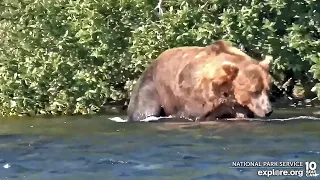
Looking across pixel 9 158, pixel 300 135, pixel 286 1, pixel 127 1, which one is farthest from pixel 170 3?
pixel 9 158

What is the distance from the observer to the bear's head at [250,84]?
32.6 feet

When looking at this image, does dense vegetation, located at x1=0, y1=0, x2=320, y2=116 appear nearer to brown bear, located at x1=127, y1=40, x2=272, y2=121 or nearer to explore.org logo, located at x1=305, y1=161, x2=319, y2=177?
brown bear, located at x1=127, y1=40, x2=272, y2=121

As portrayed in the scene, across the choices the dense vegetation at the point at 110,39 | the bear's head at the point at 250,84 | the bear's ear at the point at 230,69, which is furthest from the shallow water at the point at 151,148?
the dense vegetation at the point at 110,39

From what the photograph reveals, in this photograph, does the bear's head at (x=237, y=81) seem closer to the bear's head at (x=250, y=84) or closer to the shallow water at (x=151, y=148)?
the bear's head at (x=250, y=84)

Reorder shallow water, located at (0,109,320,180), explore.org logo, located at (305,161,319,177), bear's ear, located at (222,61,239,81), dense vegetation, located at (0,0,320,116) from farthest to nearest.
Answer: dense vegetation, located at (0,0,320,116)
bear's ear, located at (222,61,239,81)
shallow water, located at (0,109,320,180)
explore.org logo, located at (305,161,319,177)

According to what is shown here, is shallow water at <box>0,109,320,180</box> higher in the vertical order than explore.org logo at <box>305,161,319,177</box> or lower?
lower

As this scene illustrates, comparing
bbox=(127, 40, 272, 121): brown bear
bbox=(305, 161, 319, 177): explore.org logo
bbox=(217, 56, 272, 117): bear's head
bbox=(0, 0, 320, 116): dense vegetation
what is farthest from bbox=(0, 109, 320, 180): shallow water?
bbox=(0, 0, 320, 116): dense vegetation

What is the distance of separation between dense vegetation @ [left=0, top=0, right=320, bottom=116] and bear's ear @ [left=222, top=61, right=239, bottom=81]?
1.74 metres

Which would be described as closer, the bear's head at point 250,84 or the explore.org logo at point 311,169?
the explore.org logo at point 311,169

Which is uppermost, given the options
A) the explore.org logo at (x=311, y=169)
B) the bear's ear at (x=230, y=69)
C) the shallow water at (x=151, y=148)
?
the bear's ear at (x=230, y=69)

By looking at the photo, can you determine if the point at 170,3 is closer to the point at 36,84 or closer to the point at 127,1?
the point at 127,1

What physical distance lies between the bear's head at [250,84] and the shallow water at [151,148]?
0.85 feet

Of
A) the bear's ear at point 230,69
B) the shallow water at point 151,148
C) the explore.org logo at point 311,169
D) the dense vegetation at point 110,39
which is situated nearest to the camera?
the explore.org logo at point 311,169

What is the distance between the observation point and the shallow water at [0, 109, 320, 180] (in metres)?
6.68
